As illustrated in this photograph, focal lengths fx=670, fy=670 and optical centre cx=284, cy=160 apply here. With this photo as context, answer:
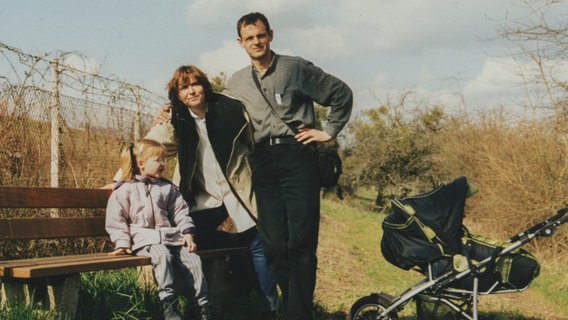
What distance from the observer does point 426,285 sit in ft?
14.5

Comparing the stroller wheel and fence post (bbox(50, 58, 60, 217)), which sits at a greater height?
fence post (bbox(50, 58, 60, 217))

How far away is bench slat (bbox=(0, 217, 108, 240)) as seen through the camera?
4215 mm

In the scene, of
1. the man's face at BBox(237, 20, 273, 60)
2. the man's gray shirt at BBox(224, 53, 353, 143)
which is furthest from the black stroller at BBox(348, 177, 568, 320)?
the man's face at BBox(237, 20, 273, 60)

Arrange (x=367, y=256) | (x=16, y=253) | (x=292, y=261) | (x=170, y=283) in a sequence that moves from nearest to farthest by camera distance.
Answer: (x=170, y=283) < (x=292, y=261) < (x=16, y=253) < (x=367, y=256)

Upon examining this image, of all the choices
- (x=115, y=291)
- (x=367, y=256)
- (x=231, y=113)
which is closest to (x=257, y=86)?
(x=231, y=113)

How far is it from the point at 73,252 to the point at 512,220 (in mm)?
8240

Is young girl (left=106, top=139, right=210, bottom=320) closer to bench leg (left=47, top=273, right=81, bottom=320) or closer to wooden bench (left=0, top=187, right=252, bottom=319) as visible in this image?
wooden bench (left=0, top=187, right=252, bottom=319)

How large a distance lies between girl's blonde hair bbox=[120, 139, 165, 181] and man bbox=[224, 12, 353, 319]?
0.68 metres

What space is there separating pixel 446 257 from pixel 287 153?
50.0 inches

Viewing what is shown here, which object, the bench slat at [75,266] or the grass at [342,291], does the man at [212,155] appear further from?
the bench slat at [75,266]

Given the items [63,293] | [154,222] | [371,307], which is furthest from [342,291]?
[63,293]

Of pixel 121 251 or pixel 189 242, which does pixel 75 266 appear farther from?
pixel 189 242

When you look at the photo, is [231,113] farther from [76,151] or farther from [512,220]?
[512,220]

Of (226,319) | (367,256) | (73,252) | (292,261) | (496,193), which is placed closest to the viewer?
(292,261)
